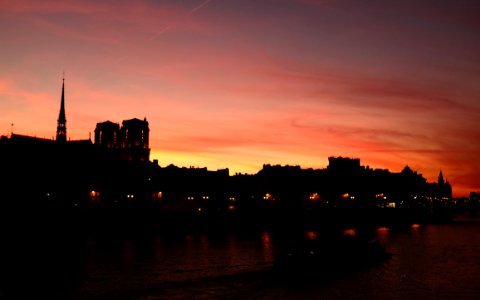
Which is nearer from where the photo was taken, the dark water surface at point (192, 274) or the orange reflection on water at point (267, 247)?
the dark water surface at point (192, 274)

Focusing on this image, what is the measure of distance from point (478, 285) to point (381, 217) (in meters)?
113

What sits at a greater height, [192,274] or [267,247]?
[267,247]

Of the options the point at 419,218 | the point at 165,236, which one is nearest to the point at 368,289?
the point at 165,236

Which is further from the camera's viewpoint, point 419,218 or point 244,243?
point 419,218

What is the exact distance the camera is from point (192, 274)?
56.2 meters

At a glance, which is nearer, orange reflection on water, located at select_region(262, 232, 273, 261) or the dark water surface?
the dark water surface

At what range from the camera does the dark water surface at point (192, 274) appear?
46.2 meters

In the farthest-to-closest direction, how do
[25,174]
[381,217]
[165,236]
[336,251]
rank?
[381,217] → [25,174] → [165,236] → [336,251]

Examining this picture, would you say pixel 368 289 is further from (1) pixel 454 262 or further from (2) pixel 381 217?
(2) pixel 381 217

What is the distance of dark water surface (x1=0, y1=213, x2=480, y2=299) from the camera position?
46.2 metres

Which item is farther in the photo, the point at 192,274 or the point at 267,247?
the point at 267,247

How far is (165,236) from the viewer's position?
93.8 metres

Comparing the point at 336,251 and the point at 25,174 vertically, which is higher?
the point at 25,174

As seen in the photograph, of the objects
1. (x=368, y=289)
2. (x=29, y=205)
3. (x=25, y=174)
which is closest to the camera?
(x=368, y=289)
